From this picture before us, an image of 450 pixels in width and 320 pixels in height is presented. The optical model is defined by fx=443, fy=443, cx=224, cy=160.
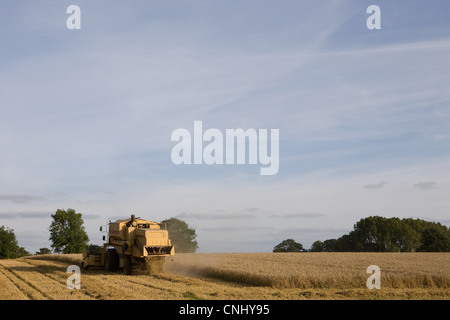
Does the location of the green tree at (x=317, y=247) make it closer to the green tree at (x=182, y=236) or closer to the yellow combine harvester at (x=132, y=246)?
the green tree at (x=182, y=236)

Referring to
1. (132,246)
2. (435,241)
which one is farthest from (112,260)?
(435,241)

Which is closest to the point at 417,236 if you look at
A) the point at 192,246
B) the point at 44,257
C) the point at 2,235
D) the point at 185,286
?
the point at 192,246

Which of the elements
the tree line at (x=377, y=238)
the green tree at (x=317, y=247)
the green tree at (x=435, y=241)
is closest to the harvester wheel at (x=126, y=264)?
the green tree at (x=435, y=241)

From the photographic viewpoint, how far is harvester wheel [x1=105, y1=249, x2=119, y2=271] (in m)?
28.6

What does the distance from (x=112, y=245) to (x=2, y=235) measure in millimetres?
72253

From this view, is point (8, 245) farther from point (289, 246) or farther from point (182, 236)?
point (289, 246)

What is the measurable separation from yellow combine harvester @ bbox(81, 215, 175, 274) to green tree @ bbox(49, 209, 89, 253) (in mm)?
52101

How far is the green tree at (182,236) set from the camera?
91750 mm

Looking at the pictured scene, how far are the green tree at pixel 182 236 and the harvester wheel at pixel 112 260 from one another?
63087mm

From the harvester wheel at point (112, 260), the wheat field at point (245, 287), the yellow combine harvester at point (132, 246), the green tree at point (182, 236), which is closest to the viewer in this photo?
the wheat field at point (245, 287)

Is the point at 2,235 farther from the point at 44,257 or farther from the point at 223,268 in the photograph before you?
the point at 223,268

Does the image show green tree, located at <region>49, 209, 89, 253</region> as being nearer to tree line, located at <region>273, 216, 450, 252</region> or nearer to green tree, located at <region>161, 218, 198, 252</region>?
green tree, located at <region>161, 218, 198, 252</region>

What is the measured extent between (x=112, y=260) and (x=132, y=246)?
257 cm

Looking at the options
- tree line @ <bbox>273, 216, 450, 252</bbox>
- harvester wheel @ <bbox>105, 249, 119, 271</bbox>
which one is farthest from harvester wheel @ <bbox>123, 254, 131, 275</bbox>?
tree line @ <bbox>273, 216, 450, 252</bbox>
